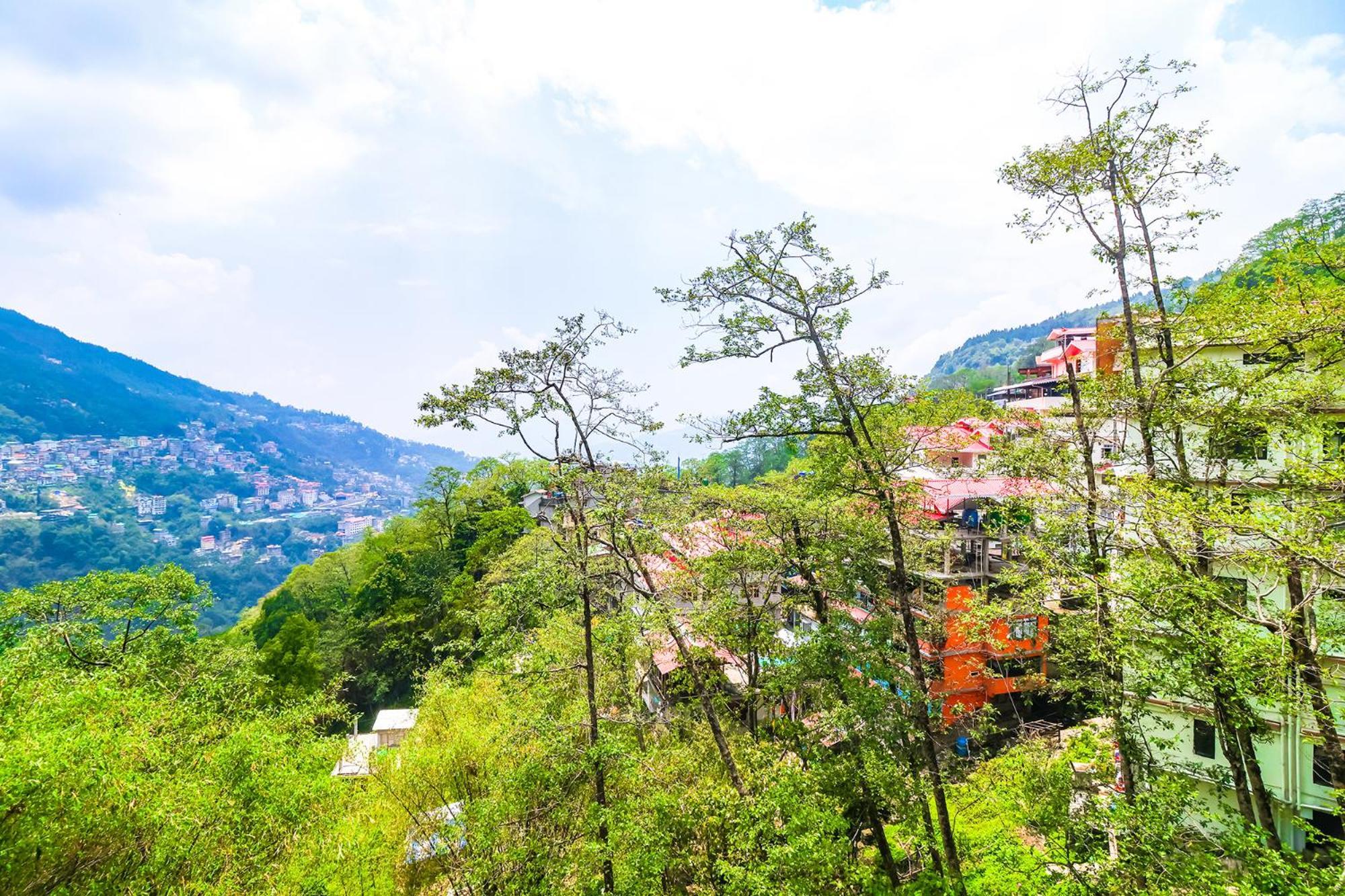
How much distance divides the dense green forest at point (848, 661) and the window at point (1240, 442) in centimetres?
17

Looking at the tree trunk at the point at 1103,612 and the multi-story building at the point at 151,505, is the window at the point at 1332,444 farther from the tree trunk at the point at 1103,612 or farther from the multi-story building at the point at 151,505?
the multi-story building at the point at 151,505

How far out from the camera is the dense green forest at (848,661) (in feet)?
19.5

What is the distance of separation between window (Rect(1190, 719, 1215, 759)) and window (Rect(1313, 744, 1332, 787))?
134 centimetres

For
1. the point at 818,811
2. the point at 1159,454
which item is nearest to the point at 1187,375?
the point at 1159,454

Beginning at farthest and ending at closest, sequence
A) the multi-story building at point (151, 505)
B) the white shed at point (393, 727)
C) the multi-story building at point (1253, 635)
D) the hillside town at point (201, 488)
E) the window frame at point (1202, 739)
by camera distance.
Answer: the multi-story building at point (151, 505), the hillside town at point (201, 488), the white shed at point (393, 727), the window frame at point (1202, 739), the multi-story building at point (1253, 635)

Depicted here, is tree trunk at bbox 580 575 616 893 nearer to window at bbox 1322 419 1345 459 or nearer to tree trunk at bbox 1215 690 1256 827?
tree trunk at bbox 1215 690 1256 827

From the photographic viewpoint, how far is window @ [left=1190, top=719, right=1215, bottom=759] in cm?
1091

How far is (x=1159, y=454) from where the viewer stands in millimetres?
8625

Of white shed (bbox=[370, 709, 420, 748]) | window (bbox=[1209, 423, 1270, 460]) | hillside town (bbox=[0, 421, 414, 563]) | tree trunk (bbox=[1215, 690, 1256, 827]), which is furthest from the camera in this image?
hillside town (bbox=[0, 421, 414, 563])

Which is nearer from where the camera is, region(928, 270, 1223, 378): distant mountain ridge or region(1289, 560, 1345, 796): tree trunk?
region(1289, 560, 1345, 796): tree trunk

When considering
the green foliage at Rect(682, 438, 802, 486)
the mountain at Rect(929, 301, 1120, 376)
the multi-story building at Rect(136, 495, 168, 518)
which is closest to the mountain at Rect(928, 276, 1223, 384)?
the mountain at Rect(929, 301, 1120, 376)

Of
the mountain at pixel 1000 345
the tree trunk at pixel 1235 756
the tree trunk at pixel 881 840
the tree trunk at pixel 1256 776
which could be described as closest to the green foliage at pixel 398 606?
the tree trunk at pixel 881 840

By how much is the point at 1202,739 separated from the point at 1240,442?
7750mm

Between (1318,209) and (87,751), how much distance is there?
56.2m
